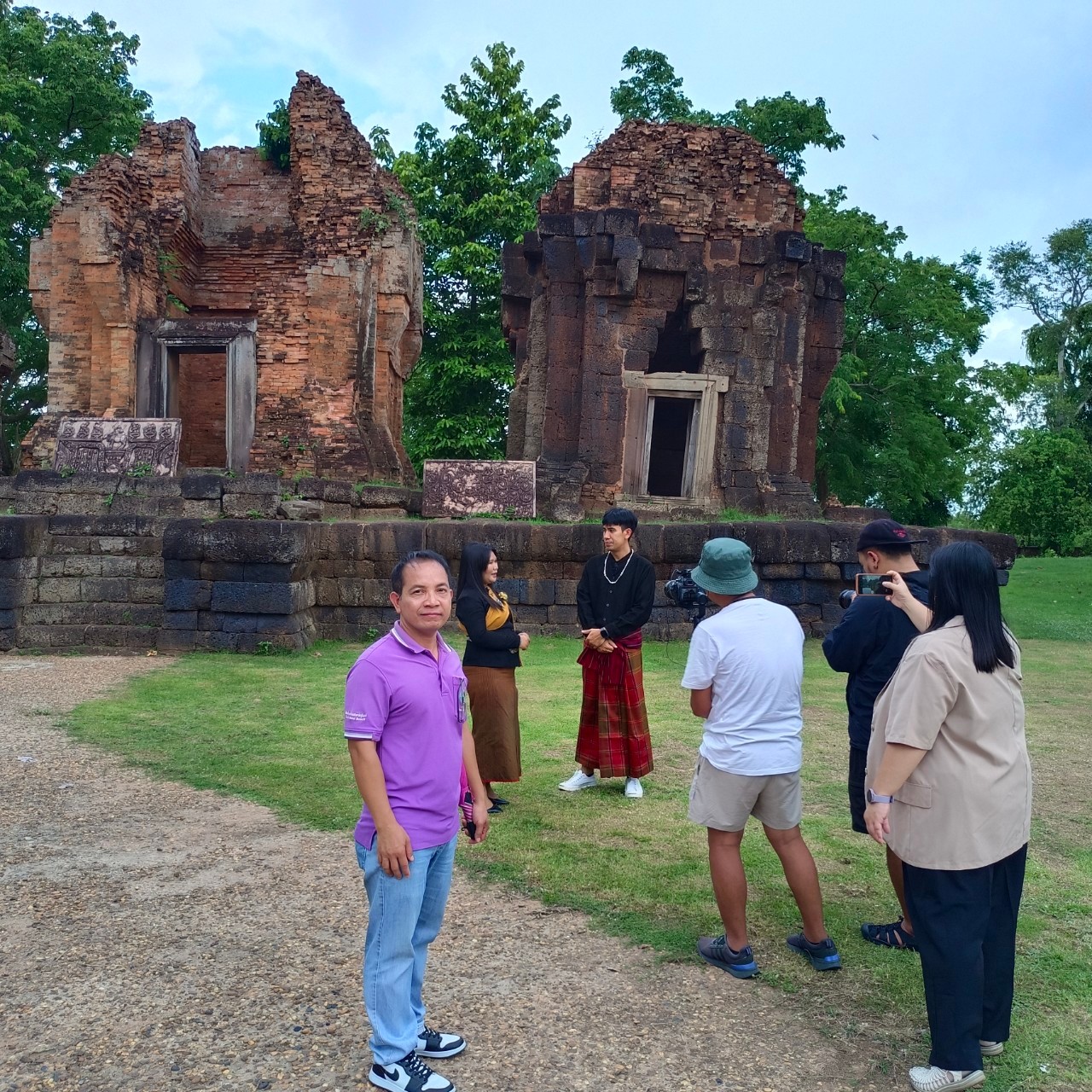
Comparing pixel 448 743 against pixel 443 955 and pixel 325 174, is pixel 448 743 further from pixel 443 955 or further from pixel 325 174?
pixel 325 174

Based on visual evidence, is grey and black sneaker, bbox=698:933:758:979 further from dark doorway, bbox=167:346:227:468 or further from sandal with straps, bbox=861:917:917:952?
dark doorway, bbox=167:346:227:468

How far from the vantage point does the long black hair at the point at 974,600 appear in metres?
2.86

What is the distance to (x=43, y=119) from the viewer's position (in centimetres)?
2530

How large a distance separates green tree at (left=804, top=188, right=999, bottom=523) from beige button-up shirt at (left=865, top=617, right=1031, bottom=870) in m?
23.6

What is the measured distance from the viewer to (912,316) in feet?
85.5

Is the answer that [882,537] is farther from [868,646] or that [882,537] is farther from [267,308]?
[267,308]

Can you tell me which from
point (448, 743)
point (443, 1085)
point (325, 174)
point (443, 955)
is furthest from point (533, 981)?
point (325, 174)

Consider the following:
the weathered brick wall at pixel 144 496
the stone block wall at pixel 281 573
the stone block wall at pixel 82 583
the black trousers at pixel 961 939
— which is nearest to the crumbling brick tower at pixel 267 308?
the weathered brick wall at pixel 144 496

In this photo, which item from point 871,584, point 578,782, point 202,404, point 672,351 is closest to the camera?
point 871,584

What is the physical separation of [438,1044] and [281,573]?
925cm

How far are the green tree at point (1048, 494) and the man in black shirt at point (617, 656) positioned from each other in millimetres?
27838

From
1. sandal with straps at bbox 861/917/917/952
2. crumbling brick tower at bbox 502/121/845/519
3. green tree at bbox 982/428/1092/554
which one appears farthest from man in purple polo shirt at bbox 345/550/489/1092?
green tree at bbox 982/428/1092/554

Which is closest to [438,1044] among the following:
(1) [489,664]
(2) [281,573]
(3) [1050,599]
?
(1) [489,664]

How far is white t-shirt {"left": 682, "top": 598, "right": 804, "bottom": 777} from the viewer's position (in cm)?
354
